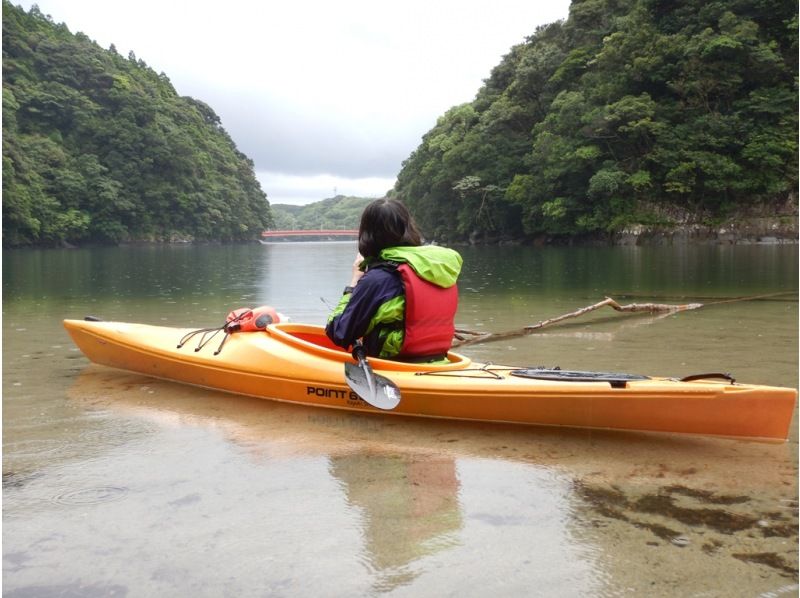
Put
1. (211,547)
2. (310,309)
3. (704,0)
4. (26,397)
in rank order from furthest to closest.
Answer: (704,0) → (310,309) → (26,397) → (211,547)

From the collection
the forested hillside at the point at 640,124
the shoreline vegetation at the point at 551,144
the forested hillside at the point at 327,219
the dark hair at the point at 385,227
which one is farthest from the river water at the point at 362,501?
the forested hillside at the point at 327,219

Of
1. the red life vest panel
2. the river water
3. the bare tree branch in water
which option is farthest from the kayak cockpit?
the bare tree branch in water

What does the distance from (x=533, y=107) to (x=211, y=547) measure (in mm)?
40069

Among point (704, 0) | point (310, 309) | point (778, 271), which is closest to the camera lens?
point (310, 309)

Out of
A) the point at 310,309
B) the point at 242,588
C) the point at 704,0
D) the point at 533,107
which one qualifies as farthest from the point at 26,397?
the point at 533,107

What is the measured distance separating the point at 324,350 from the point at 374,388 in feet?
2.01

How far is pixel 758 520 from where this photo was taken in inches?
96.3

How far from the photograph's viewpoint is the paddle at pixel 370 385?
11.8 ft

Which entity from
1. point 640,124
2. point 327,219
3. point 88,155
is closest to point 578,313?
point 640,124

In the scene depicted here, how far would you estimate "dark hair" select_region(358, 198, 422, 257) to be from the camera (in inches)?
147

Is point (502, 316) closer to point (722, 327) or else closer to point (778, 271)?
point (722, 327)

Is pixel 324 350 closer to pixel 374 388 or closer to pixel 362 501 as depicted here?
pixel 374 388

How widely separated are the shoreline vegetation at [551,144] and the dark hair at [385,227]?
28455mm

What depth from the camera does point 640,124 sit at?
96.6 ft
